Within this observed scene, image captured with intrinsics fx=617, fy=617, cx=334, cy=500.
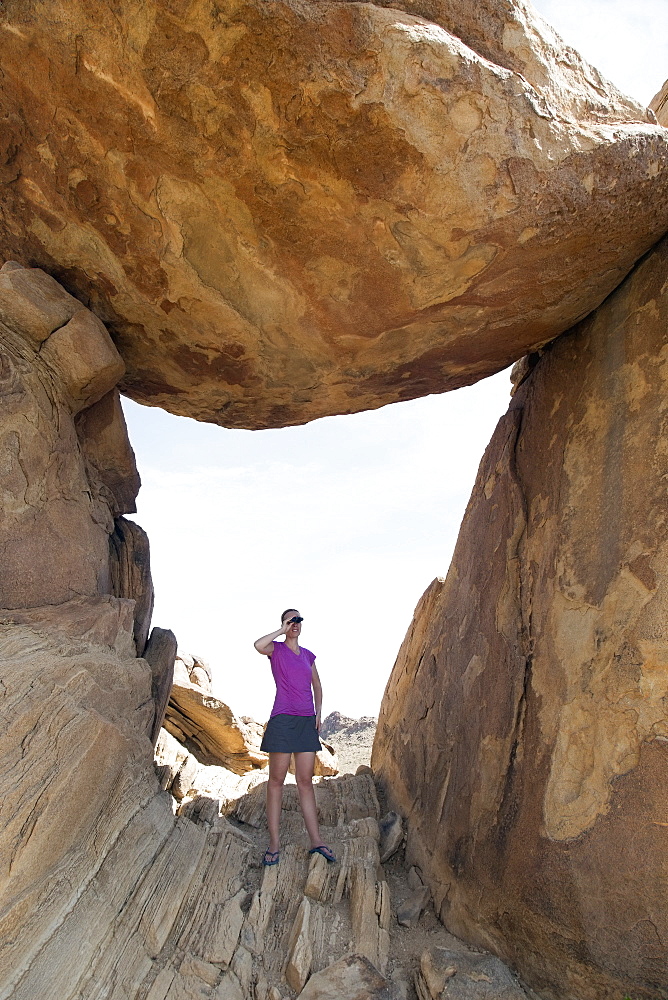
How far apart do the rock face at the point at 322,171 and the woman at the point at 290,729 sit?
7.57 feet

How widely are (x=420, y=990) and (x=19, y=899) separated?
2.09 metres

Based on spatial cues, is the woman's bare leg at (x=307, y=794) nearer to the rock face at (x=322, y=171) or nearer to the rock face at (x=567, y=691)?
the rock face at (x=567, y=691)

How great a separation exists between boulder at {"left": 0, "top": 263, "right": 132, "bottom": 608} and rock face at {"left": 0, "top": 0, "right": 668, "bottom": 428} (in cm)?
18

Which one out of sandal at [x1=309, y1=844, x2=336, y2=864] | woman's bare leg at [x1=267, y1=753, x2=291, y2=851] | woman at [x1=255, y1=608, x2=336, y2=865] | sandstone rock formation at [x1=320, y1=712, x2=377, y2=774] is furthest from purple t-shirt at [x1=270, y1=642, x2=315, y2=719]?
sandstone rock formation at [x1=320, y1=712, x2=377, y2=774]

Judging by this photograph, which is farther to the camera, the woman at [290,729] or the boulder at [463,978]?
the woman at [290,729]

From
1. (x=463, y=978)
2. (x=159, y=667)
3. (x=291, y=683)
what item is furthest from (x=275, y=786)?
(x=463, y=978)

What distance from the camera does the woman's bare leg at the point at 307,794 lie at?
14.1 ft

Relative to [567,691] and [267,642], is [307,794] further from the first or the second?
[567,691]

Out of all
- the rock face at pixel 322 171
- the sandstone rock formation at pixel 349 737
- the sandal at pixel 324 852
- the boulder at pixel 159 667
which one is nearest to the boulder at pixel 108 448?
the rock face at pixel 322 171

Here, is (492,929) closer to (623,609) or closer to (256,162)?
(623,609)

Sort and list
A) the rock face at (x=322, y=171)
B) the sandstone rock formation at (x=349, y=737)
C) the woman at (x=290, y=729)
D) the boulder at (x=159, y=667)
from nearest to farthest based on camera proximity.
Result: the rock face at (x=322, y=171) < the woman at (x=290, y=729) < the boulder at (x=159, y=667) < the sandstone rock formation at (x=349, y=737)

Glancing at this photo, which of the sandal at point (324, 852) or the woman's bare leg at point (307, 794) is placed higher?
the woman's bare leg at point (307, 794)

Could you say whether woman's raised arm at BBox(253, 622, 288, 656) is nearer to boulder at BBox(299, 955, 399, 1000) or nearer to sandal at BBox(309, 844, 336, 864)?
sandal at BBox(309, 844, 336, 864)

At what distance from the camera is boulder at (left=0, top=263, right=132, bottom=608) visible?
3859 millimetres
